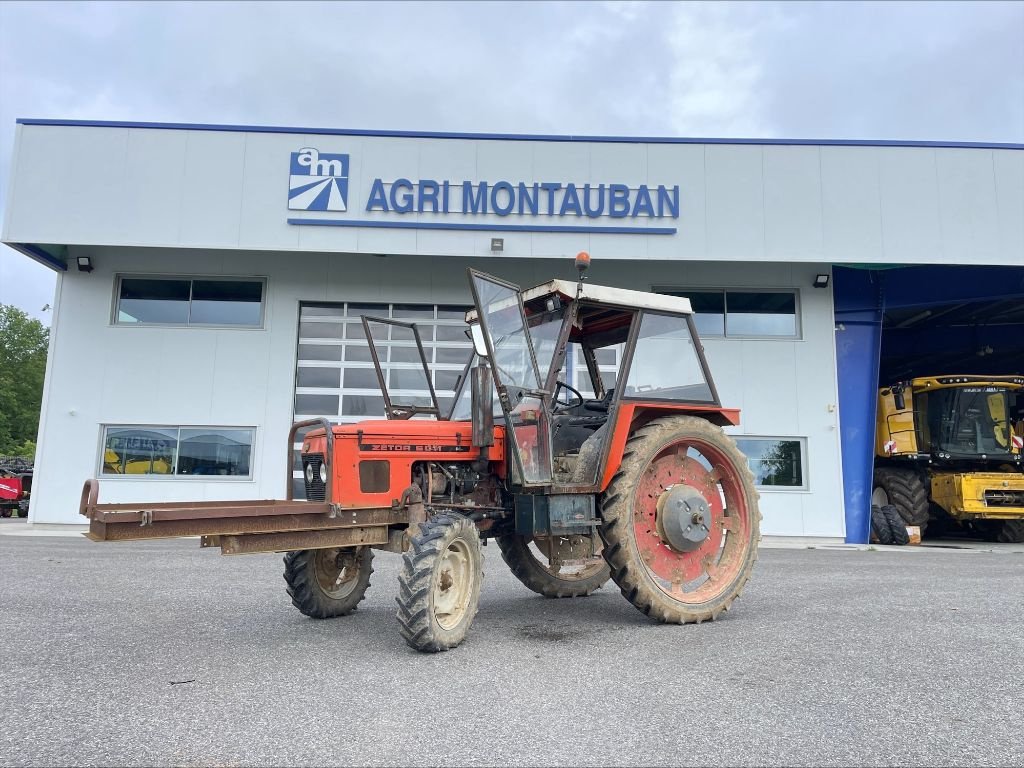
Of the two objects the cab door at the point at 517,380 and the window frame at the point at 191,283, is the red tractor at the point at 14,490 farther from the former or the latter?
the cab door at the point at 517,380

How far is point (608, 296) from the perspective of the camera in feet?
Result: 16.9

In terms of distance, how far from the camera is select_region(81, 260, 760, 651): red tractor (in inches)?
158

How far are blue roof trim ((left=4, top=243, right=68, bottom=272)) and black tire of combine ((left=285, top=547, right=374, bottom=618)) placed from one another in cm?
1063

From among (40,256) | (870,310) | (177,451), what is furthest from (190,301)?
(870,310)

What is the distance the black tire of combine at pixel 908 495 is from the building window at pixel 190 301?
41.3ft

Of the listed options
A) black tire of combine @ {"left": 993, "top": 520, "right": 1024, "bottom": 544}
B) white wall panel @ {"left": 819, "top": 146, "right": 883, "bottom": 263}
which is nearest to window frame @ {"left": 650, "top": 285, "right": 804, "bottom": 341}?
white wall panel @ {"left": 819, "top": 146, "right": 883, "bottom": 263}

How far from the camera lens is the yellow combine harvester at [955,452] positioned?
13.1 metres

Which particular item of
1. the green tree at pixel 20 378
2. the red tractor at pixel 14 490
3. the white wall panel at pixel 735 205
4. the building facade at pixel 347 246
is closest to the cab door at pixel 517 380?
the building facade at pixel 347 246

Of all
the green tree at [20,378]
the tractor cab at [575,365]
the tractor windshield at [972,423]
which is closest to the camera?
the tractor cab at [575,365]

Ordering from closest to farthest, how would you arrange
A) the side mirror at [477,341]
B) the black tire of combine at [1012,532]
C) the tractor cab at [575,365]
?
the tractor cab at [575,365]
the side mirror at [477,341]
the black tire of combine at [1012,532]

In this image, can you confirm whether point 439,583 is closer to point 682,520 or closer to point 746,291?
point 682,520

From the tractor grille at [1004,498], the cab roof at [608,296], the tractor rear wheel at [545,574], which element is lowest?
the tractor rear wheel at [545,574]

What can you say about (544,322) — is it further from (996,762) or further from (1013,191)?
(1013,191)

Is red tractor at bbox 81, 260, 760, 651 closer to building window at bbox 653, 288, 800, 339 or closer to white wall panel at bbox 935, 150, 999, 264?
building window at bbox 653, 288, 800, 339
